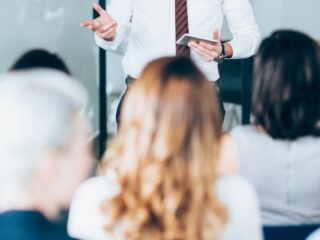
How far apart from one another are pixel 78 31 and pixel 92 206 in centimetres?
269

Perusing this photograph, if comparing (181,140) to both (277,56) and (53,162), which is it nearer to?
(53,162)

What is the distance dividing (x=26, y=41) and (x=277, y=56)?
2.03m

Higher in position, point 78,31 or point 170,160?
point 170,160

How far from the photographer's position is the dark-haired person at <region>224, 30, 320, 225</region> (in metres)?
1.88

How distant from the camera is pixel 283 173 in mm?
1885

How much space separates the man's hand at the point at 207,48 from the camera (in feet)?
9.47

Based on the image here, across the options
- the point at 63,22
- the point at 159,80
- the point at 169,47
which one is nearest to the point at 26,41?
the point at 63,22

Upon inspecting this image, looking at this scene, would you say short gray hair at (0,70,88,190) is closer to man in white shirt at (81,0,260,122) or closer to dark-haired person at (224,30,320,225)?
dark-haired person at (224,30,320,225)

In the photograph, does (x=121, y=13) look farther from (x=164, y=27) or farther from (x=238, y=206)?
(x=238, y=206)

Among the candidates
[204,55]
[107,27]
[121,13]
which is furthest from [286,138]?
[121,13]

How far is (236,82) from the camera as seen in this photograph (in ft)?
15.0

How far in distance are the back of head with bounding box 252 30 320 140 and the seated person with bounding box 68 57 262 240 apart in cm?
45

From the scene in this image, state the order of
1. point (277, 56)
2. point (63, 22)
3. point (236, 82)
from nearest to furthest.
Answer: point (277, 56), point (63, 22), point (236, 82)

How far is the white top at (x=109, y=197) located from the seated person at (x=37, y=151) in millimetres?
116
